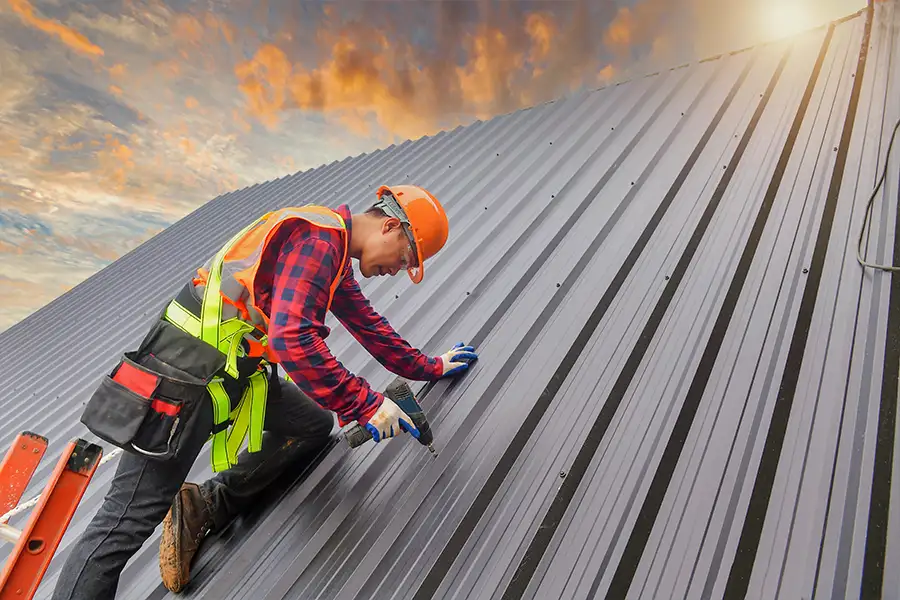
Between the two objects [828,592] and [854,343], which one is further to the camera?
[854,343]

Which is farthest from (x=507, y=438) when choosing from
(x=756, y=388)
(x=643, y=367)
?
(x=756, y=388)

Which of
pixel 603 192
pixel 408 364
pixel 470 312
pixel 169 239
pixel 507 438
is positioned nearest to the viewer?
pixel 507 438

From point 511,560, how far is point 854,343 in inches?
64.6

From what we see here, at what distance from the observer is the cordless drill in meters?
2.17

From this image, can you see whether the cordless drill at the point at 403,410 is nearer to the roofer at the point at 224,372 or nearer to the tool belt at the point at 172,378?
the roofer at the point at 224,372

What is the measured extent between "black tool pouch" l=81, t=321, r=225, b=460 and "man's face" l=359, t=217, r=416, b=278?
0.72 m

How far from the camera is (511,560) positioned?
1829mm

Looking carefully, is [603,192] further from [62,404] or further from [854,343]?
[62,404]

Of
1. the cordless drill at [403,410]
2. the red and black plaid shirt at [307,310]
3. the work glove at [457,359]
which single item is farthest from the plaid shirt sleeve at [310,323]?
the work glove at [457,359]

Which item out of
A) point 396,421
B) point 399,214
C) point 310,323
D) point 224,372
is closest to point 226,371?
point 224,372

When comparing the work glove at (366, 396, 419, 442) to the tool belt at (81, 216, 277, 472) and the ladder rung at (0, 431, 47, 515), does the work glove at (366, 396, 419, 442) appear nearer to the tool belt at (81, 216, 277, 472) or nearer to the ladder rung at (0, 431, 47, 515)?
the tool belt at (81, 216, 277, 472)

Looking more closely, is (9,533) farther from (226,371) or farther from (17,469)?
(226,371)

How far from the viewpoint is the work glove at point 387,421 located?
206cm

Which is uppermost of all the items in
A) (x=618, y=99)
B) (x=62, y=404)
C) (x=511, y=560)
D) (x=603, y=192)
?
(x=618, y=99)
